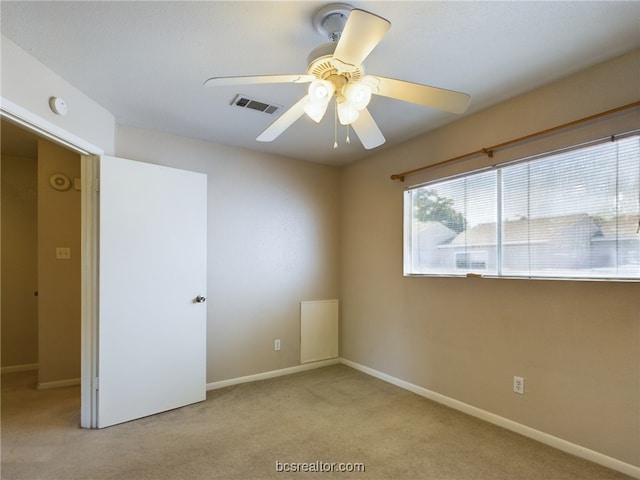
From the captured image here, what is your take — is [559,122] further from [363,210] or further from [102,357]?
[102,357]

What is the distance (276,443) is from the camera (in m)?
2.31

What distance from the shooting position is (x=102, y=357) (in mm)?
2561

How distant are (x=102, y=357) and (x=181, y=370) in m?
0.62

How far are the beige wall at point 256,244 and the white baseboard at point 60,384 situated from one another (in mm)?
1431

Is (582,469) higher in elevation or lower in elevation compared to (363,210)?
lower

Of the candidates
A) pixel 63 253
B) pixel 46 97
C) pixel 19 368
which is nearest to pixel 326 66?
pixel 46 97

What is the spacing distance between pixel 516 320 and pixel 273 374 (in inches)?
96.4

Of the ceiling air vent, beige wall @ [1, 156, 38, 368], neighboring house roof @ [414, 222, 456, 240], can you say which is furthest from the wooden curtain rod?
beige wall @ [1, 156, 38, 368]

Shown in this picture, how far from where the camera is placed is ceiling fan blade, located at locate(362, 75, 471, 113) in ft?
4.94

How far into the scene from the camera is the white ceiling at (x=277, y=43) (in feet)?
5.42

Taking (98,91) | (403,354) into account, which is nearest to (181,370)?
(403,354)

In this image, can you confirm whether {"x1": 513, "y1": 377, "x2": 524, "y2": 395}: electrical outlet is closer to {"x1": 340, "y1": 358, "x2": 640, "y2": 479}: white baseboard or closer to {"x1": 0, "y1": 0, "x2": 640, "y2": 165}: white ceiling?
{"x1": 340, "y1": 358, "x2": 640, "y2": 479}: white baseboard

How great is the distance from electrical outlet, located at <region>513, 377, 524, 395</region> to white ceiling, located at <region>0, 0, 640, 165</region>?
2.05m

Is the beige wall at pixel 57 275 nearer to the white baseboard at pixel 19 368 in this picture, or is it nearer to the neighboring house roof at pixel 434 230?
the white baseboard at pixel 19 368
